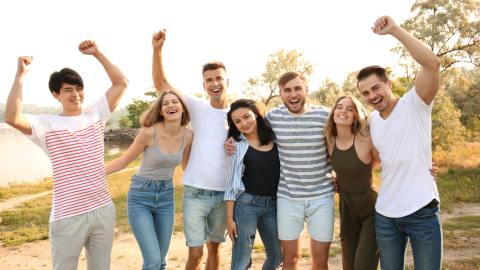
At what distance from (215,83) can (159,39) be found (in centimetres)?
95

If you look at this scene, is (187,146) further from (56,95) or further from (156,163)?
(56,95)

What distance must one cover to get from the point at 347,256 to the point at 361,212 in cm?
63

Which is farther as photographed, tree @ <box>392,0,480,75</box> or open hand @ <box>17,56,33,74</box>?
tree @ <box>392,0,480,75</box>

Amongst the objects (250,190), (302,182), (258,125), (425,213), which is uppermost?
(258,125)

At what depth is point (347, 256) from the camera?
3.83 meters

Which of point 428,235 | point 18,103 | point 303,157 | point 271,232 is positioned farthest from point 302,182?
point 18,103

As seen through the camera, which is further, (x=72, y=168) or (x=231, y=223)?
(x=231, y=223)

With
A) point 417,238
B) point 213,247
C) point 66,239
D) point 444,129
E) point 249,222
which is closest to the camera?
Result: point 66,239

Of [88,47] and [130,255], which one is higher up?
[88,47]

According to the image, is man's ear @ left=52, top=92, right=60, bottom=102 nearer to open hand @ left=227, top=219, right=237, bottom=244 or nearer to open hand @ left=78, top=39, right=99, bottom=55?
open hand @ left=78, top=39, right=99, bottom=55

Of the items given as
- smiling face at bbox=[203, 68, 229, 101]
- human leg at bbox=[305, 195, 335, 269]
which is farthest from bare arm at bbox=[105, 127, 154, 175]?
human leg at bbox=[305, 195, 335, 269]

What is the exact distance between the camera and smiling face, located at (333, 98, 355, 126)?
3.61m

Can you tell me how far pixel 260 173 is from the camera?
376 cm

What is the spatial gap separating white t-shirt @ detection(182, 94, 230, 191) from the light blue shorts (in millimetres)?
842
